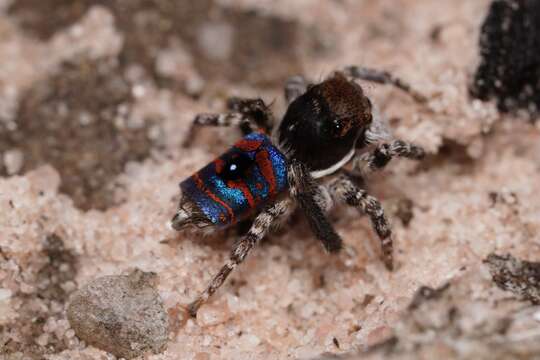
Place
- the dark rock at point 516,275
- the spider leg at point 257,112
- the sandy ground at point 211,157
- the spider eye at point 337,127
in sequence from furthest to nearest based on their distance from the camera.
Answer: the spider leg at point 257,112, the spider eye at point 337,127, the sandy ground at point 211,157, the dark rock at point 516,275

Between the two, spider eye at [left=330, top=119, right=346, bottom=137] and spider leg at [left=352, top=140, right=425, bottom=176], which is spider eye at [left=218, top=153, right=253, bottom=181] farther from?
spider leg at [left=352, top=140, right=425, bottom=176]

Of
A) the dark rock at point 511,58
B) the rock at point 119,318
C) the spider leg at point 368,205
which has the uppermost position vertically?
Answer: the dark rock at point 511,58

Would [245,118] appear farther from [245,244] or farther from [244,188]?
[245,244]

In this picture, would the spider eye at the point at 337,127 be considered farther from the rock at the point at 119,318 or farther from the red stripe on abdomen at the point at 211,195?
the rock at the point at 119,318

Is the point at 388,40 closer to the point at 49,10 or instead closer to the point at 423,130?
the point at 423,130

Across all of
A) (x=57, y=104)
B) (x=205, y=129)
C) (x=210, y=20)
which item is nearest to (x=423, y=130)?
(x=205, y=129)

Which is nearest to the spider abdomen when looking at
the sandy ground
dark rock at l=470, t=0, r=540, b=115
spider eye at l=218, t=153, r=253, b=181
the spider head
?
spider eye at l=218, t=153, r=253, b=181

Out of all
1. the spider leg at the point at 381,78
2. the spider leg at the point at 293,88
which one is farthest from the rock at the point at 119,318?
the spider leg at the point at 381,78
